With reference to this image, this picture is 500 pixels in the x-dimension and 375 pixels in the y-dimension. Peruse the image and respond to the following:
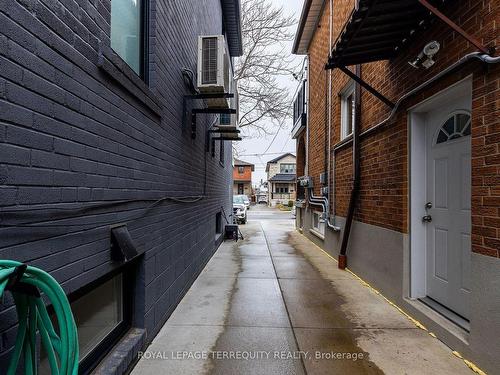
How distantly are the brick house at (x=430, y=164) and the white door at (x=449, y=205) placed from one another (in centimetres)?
1

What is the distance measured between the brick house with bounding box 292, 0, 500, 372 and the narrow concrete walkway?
34 cm

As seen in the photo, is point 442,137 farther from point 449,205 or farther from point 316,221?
point 316,221

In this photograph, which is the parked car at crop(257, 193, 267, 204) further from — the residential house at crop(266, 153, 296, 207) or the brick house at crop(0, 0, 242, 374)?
the brick house at crop(0, 0, 242, 374)

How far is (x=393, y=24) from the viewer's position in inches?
139

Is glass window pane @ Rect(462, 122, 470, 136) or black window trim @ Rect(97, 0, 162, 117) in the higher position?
black window trim @ Rect(97, 0, 162, 117)

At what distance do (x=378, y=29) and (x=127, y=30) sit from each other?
8.56 ft

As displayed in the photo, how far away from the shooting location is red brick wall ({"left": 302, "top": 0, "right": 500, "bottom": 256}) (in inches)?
98.8

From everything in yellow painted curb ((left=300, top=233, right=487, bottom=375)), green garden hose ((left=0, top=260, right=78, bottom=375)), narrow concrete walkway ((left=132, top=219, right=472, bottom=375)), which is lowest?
narrow concrete walkway ((left=132, top=219, right=472, bottom=375))

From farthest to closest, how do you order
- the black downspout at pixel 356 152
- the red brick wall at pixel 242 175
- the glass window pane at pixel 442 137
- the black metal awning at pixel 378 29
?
the red brick wall at pixel 242 175
the black downspout at pixel 356 152
the glass window pane at pixel 442 137
the black metal awning at pixel 378 29

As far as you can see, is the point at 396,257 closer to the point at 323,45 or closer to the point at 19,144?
the point at 19,144

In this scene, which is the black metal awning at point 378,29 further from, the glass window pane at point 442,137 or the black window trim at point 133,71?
the black window trim at point 133,71

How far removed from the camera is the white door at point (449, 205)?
3.10 meters

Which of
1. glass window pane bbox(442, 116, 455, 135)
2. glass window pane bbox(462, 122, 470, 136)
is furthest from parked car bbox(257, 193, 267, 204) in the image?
glass window pane bbox(462, 122, 470, 136)

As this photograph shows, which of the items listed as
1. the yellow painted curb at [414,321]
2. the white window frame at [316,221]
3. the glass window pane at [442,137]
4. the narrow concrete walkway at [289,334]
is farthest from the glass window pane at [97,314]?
the white window frame at [316,221]
